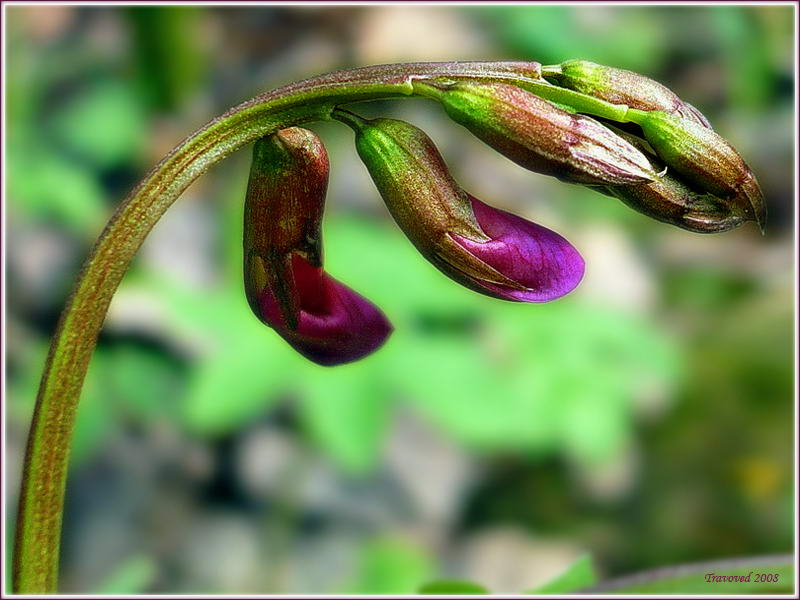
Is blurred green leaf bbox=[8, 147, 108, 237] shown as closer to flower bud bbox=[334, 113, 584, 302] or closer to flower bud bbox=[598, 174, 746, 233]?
flower bud bbox=[334, 113, 584, 302]

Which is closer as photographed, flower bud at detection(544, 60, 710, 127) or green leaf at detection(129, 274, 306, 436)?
flower bud at detection(544, 60, 710, 127)

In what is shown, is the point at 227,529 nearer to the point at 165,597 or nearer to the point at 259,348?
the point at 259,348

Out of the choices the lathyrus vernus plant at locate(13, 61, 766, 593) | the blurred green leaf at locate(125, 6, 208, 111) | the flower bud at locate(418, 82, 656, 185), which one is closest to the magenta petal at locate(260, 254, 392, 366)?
the lathyrus vernus plant at locate(13, 61, 766, 593)

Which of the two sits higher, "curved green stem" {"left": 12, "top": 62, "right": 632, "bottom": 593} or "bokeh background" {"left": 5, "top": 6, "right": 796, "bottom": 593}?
"bokeh background" {"left": 5, "top": 6, "right": 796, "bottom": 593}

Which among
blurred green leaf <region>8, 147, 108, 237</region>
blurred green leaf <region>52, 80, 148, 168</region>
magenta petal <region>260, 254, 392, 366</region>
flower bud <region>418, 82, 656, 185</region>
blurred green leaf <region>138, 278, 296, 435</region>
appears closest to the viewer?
flower bud <region>418, 82, 656, 185</region>

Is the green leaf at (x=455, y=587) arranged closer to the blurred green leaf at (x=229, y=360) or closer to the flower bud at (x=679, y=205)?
the flower bud at (x=679, y=205)

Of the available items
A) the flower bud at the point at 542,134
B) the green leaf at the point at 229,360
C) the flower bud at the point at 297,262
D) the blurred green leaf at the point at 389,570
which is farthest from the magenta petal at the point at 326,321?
the blurred green leaf at the point at 389,570

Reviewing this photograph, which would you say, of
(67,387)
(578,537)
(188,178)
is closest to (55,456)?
(67,387)

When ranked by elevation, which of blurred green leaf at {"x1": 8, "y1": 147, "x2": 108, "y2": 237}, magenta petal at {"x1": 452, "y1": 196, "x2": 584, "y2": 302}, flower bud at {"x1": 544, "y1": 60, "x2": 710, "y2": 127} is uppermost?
blurred green leaf at {"x1": 8, "y1": 147, "x2": 108, "y2": 237}
